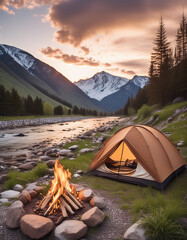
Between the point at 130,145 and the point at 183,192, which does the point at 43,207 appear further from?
the point at 183,192

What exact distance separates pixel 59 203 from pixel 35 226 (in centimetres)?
103

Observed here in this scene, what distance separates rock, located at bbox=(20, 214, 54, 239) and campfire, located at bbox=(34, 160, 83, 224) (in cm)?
36

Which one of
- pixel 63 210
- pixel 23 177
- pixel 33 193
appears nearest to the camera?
pixel 63 210

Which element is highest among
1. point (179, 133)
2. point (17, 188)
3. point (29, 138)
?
point (179, 133)

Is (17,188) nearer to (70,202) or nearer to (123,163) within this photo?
(70,202)

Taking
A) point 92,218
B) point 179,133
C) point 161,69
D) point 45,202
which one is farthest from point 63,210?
point 161,69

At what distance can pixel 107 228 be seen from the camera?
4.73 meters

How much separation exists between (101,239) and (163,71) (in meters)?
40.4

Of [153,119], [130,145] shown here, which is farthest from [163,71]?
[130,145]

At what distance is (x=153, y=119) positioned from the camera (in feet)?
83.6

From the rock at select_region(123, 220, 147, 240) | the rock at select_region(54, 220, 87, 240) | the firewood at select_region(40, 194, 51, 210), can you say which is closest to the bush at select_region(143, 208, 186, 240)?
the rock at select_region(123, 220, 147, 240)

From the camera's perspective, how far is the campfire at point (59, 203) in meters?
5.04

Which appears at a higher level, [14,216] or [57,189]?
[57,189]

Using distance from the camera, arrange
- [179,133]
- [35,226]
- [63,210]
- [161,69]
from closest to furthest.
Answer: [35,226] → [63,210] → [179,133] → [161,69]
